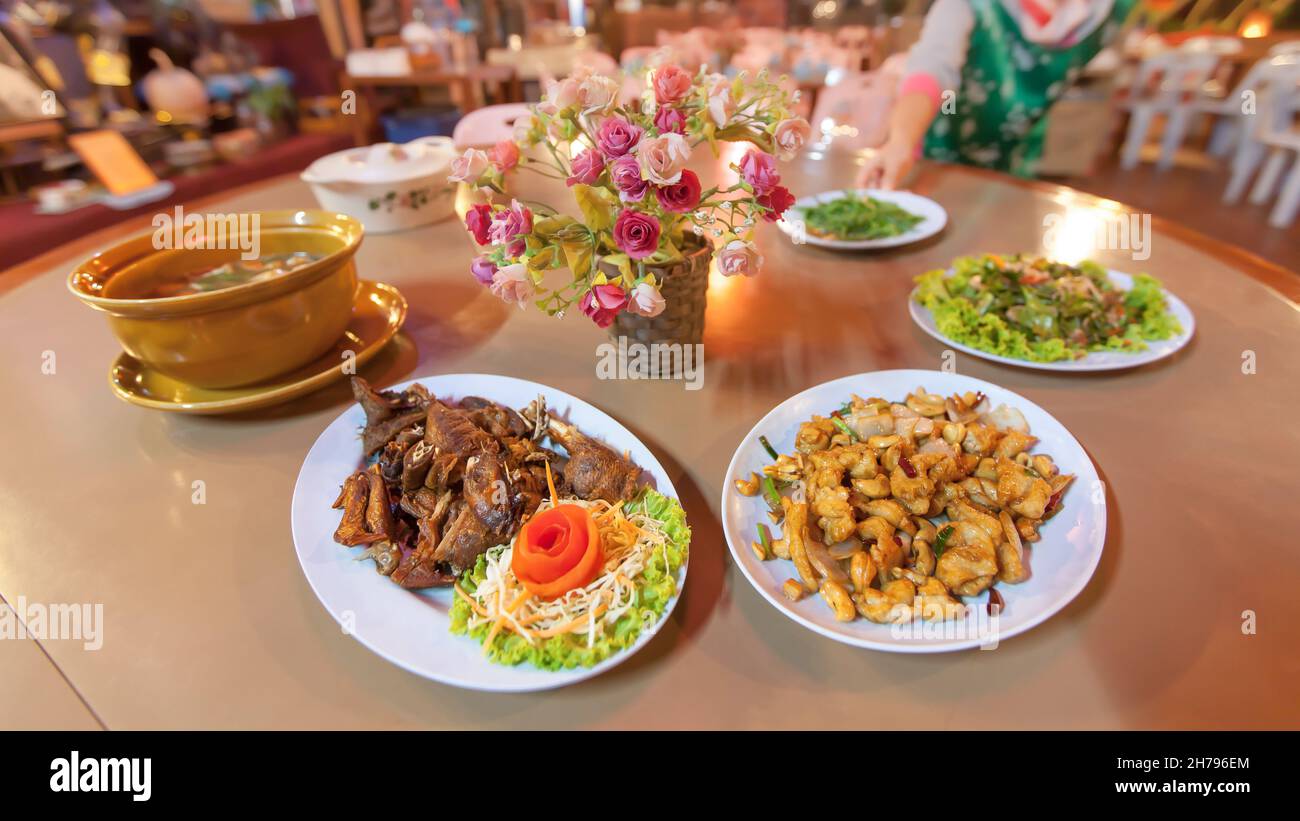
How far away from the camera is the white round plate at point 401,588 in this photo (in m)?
0.71

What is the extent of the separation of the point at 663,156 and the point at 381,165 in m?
1.24

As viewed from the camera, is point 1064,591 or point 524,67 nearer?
point 1064,591

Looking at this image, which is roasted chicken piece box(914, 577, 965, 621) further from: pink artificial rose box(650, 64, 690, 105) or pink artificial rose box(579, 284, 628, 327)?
pink artificial rose box(650, 64, 690, 105)

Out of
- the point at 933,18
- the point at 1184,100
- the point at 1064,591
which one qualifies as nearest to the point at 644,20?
the point at 1184,100

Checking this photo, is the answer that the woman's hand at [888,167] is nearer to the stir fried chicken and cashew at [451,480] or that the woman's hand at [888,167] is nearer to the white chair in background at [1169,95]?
the stir fried chicken and cashew at [451,480]

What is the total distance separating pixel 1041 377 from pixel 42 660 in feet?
5.22

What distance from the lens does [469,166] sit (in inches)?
38.6

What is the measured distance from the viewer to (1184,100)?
6113 millimetres

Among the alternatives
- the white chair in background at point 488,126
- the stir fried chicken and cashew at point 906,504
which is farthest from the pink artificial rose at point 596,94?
the white chair in background at point 488,126

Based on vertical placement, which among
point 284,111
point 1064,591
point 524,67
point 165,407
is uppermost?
point 524,67

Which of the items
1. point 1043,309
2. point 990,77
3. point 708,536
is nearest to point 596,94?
point 708,536

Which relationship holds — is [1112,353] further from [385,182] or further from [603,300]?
[385,182]

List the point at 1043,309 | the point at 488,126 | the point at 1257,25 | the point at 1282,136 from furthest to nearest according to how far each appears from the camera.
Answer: the point at 1257,25 → the point at 1282,136 → the point at 488,126 → the point at 1043,309
